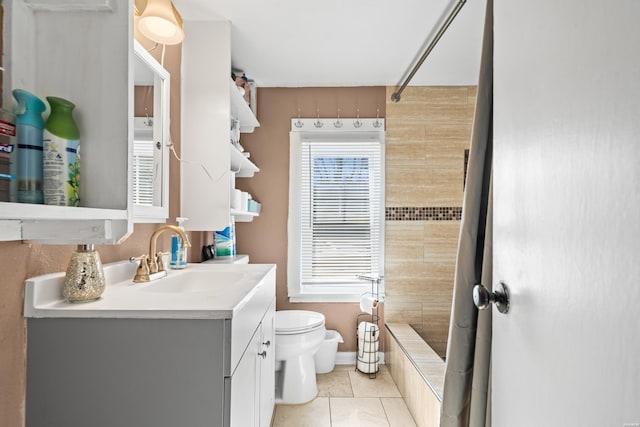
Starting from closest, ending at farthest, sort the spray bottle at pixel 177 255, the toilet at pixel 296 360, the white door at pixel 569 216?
the white door at pixel 569 216 < the spray bottle at pixel 177 255 < the toilet at pixel 296 360

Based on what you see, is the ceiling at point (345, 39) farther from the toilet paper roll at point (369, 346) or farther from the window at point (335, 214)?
the toilet paper roll at point (369, 346)

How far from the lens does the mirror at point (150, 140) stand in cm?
138

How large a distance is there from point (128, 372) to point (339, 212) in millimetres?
2144

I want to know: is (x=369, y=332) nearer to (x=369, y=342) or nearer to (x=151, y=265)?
(x=369, y=342)

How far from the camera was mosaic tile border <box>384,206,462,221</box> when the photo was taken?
2869mm

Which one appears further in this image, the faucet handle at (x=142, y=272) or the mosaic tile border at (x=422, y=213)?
the mosaic tile border at (x=422, y=213)

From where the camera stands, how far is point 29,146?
684mm

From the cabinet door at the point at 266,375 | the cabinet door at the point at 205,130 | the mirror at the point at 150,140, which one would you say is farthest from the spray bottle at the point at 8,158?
the cabinet door at the point at 205,130

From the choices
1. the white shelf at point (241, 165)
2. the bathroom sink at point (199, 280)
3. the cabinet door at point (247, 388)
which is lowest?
the cabinet door at point (247, 388)

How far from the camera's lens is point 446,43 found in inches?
87.1

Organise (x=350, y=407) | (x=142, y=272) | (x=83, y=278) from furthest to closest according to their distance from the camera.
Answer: (x=350, y=407)
(x=142, y=272)
(x=83, y=278)

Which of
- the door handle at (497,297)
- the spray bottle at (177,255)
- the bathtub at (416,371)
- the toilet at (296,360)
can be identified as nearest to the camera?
the door handle at (497,297)

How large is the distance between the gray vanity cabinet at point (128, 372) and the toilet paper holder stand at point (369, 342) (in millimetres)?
1898

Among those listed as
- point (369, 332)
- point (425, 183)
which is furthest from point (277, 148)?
point (369, 332)
